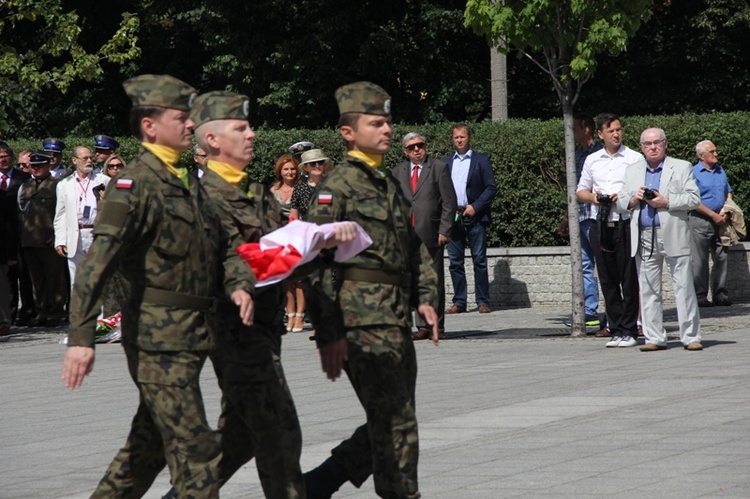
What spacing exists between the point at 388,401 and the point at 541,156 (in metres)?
12.7

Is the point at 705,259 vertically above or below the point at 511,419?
above

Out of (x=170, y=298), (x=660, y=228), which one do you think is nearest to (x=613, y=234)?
(x=660, y=228)

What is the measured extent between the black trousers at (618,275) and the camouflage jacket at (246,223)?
703 centimetres

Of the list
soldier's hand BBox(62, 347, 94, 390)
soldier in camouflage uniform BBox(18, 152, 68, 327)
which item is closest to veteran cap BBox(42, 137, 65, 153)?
soldier in camouflage uniform BBox(18, 152, 68, 327)

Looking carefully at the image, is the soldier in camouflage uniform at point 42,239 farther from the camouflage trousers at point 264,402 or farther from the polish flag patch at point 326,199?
the camouflage trousers at point 264,402

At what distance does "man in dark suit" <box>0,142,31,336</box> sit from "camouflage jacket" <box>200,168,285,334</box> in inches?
423

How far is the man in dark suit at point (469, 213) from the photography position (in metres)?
16.5

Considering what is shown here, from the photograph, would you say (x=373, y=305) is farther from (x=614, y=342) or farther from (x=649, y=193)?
(x=614, y=342)

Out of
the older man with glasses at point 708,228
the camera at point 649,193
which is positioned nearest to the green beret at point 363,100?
the camera at point 649,193

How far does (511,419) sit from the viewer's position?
8.73m

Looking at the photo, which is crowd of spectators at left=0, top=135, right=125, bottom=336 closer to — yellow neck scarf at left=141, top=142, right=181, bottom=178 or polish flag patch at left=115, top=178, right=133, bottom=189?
yellow neck scarf at left=141, top=142, right=181, bottom=178

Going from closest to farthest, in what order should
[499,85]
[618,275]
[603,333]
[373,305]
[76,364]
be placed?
[76,364] < [373,305] < [618,275] < [603,333] < [499,85]

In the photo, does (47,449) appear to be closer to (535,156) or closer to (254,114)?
(535,156)

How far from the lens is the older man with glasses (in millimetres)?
16703
